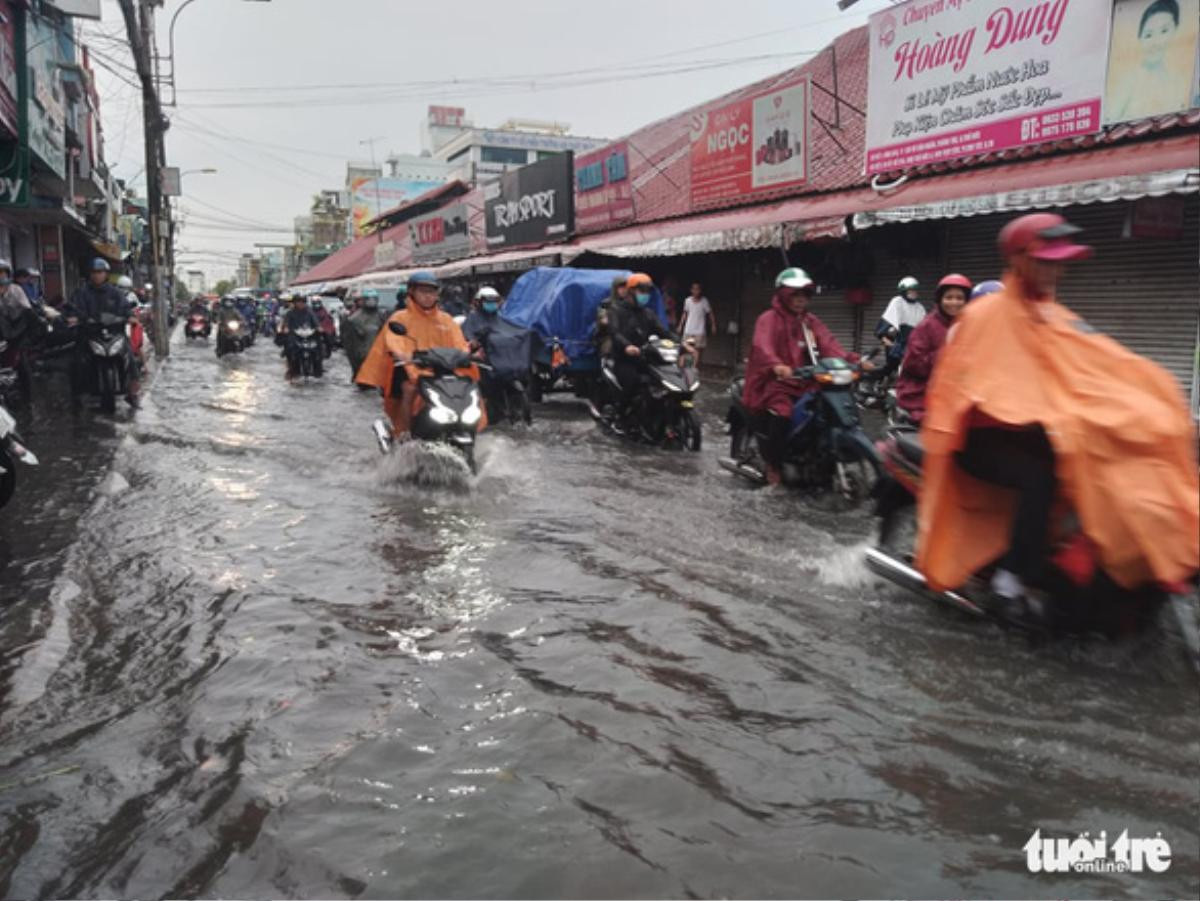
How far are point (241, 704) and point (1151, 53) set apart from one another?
29.5 feet

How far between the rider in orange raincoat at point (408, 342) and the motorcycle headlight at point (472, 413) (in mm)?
351

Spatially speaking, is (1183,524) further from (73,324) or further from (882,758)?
(73,324)

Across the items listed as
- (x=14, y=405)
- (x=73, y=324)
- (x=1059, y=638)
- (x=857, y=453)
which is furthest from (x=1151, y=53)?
(x=14, y=405)

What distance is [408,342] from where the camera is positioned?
7883 millimetres

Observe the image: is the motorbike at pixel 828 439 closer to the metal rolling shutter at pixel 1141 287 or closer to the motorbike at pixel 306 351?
the metal rolling shutter at pixel 1141 287

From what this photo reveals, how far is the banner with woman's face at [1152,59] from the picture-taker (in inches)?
323

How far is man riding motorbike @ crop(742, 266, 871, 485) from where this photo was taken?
668cm

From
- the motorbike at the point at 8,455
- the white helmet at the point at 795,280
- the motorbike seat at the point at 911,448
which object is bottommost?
the motorbike at the point at 8,455

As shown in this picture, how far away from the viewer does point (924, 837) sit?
253 cm

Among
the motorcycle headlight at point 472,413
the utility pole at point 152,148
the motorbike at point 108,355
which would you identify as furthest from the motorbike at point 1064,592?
the utility pole at point 152,148

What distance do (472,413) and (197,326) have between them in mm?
26327

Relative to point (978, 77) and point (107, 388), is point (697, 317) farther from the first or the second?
point (107, 388)

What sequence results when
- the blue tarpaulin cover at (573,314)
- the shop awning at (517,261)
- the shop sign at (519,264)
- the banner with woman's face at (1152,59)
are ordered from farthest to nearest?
the shop sign at (519,264) < the shop awning at (517,261) < the blue tarpaulin cover at (573,314) < the banner with woman's face at (1152,59)

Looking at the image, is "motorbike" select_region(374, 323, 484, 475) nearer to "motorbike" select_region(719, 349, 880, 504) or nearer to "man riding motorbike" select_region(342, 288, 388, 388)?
"motorbike" select_region(719, 349, 880, 504)
